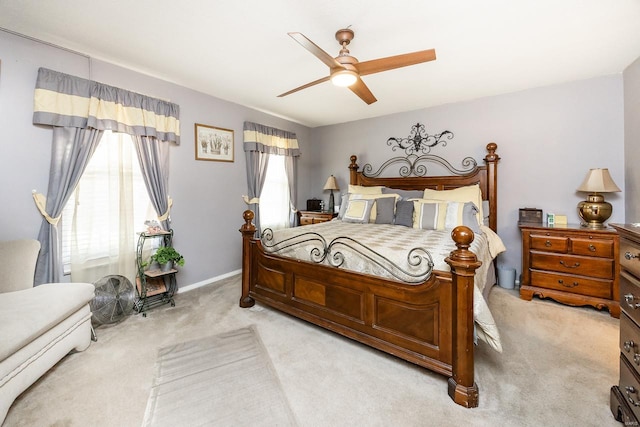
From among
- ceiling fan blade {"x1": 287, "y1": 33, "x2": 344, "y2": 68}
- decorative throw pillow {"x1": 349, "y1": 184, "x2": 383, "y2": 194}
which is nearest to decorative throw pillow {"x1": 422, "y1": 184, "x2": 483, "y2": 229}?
decorative throw pillow {"x1": 349, "y1": 184, "x2": 383, "y2": 194}

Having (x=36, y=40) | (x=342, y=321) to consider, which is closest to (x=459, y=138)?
(x=342, y=321)

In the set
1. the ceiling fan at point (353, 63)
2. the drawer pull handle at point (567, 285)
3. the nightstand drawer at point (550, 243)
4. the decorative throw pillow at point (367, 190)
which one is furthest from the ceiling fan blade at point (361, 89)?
the drawer pull handle at point (567, 285)

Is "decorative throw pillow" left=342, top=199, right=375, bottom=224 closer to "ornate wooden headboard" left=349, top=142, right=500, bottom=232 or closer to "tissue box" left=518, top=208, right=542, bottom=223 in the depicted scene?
"ornate wooden headboard" left=349, top=142, right=500, bottom=232

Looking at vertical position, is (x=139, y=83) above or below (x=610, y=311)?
above

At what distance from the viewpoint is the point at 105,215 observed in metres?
2.75

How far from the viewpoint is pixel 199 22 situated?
2.10 m

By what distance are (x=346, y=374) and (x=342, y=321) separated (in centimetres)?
40

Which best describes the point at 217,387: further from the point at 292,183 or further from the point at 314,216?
the point at 292,183

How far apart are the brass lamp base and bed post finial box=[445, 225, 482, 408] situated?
2.51 metres

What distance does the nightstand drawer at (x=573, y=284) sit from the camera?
270 centimetres

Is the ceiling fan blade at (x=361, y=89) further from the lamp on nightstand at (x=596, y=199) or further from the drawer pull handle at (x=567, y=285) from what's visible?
the drawer pull handle at (x=567, y=285)

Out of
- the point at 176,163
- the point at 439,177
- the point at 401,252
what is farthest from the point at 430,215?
the point at 176,163

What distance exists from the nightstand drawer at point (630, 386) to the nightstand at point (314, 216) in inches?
137

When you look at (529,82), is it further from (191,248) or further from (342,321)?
(191,248)
